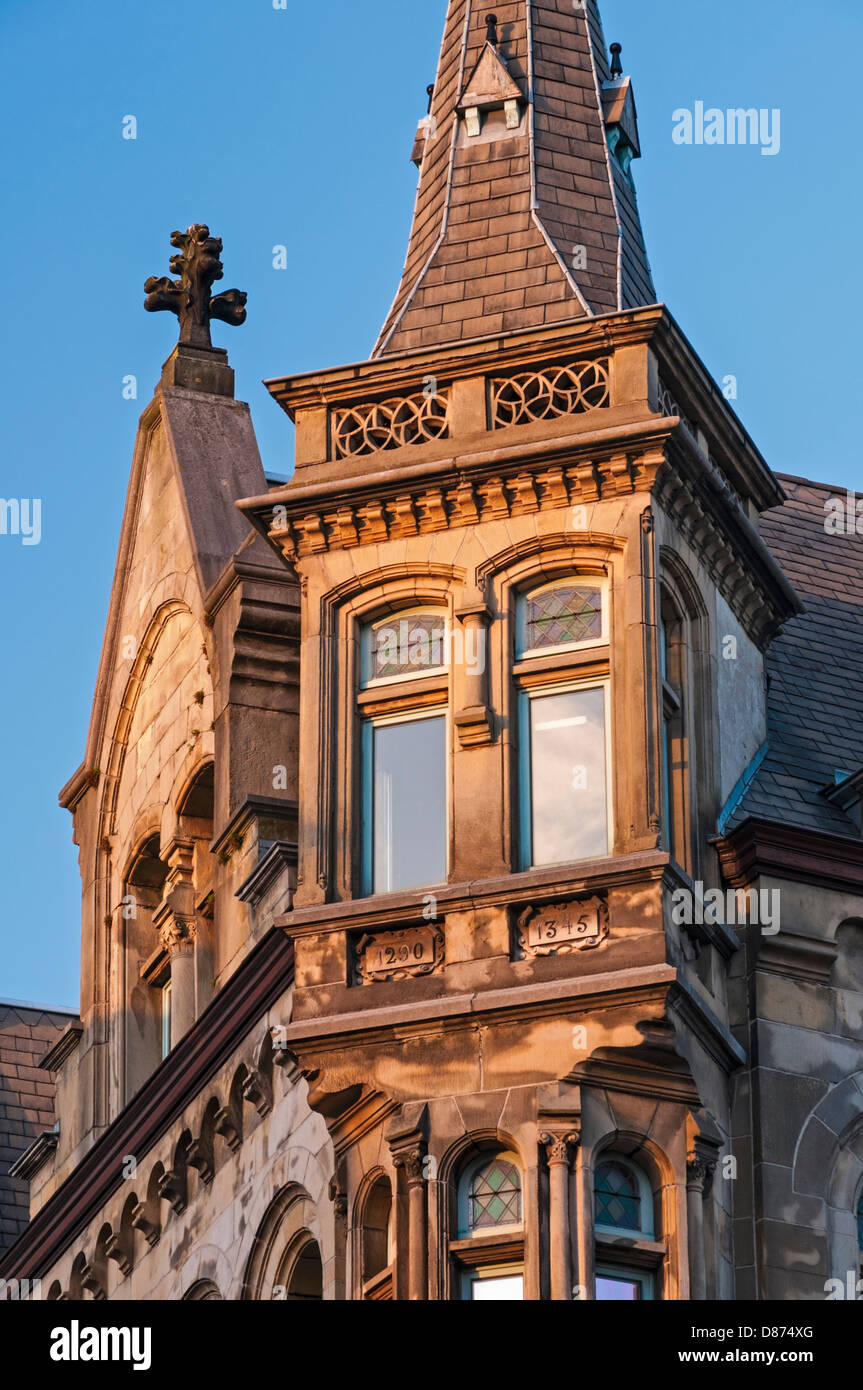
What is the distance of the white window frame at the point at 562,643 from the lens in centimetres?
2642

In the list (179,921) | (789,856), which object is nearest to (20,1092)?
(179,921)

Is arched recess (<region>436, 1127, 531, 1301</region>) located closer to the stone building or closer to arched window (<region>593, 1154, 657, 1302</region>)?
the stone building

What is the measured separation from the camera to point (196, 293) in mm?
35188

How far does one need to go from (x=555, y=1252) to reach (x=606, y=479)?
6167mm

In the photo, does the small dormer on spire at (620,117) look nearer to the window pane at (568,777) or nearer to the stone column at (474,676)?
the stone column at (474,676)

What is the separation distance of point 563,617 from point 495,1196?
4572 mm

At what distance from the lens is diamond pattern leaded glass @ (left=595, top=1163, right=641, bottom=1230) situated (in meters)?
24.6

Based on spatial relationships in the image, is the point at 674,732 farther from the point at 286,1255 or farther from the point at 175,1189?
the point at 175,1189

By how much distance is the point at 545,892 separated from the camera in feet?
82.6

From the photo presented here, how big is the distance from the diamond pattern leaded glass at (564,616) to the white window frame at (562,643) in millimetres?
17

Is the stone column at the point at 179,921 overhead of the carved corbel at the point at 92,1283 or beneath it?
overhead

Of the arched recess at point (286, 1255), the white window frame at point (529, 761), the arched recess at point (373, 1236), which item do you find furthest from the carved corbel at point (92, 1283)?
the white window frame at point (529, 761)

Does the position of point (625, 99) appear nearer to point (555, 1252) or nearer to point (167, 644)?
point (167, 644)
